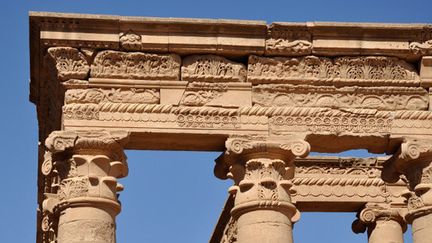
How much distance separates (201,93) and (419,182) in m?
5.00

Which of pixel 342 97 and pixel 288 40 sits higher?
pixel 288 40

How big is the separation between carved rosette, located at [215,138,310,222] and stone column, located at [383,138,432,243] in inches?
86.2

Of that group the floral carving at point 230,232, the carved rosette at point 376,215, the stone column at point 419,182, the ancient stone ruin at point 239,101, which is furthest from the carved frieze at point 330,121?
the floral carving at point 230,232

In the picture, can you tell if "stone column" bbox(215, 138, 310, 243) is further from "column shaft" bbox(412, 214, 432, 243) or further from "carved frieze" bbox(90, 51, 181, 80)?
"column shaft" bbox(412, 214, 432, 243)

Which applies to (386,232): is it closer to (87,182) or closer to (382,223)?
(382,223)

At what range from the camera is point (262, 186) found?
1037 inches

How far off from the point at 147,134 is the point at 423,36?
642cm

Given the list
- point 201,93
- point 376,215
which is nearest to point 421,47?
point 201,93

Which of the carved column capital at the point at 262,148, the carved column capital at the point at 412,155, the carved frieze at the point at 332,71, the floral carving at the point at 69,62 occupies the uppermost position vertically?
the carved frieze at the point at 332,71

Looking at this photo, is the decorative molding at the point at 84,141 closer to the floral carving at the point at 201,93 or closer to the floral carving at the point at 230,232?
the floral carving at the point at 201,93

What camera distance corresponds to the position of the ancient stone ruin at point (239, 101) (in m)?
26.3

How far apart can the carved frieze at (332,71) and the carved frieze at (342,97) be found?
13cm

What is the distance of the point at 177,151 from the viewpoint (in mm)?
27719

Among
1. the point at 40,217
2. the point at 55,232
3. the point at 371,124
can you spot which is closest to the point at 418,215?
the point at 371,124
